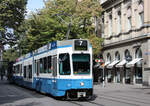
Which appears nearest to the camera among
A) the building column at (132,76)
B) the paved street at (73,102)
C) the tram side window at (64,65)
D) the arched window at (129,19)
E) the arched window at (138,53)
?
the paved street at (73,102)

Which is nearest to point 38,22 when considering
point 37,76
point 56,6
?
point 56,6

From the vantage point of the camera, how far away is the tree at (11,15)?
3216 cm

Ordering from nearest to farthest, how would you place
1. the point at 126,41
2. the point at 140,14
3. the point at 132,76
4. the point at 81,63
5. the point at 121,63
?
the point at 81,63 < the point at 140,14 < the point at 132,76 < the point at 126,41 < the point at 121,63

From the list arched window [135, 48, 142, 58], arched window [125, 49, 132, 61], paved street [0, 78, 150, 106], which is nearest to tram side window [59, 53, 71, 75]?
paved street [0, 78, 150, 106]

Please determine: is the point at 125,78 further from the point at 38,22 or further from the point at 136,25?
the point at 38,22

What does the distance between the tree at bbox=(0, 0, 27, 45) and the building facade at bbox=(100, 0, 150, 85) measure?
41.2ft

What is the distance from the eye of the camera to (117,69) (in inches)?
1587

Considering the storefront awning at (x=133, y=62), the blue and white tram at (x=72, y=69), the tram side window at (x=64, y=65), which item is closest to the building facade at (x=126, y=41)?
the storefront awning at (x=133, y=62)

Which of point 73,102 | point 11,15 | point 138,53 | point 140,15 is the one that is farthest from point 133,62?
point 73,102

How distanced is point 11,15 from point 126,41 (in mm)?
13801

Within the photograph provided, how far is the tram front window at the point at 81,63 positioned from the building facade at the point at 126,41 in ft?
57.2

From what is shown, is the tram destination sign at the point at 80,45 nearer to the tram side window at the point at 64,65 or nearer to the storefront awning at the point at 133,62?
the tram side window at the point at 64,65

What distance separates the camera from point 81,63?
51.2 ft

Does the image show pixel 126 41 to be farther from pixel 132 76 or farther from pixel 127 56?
pixel 132 76
